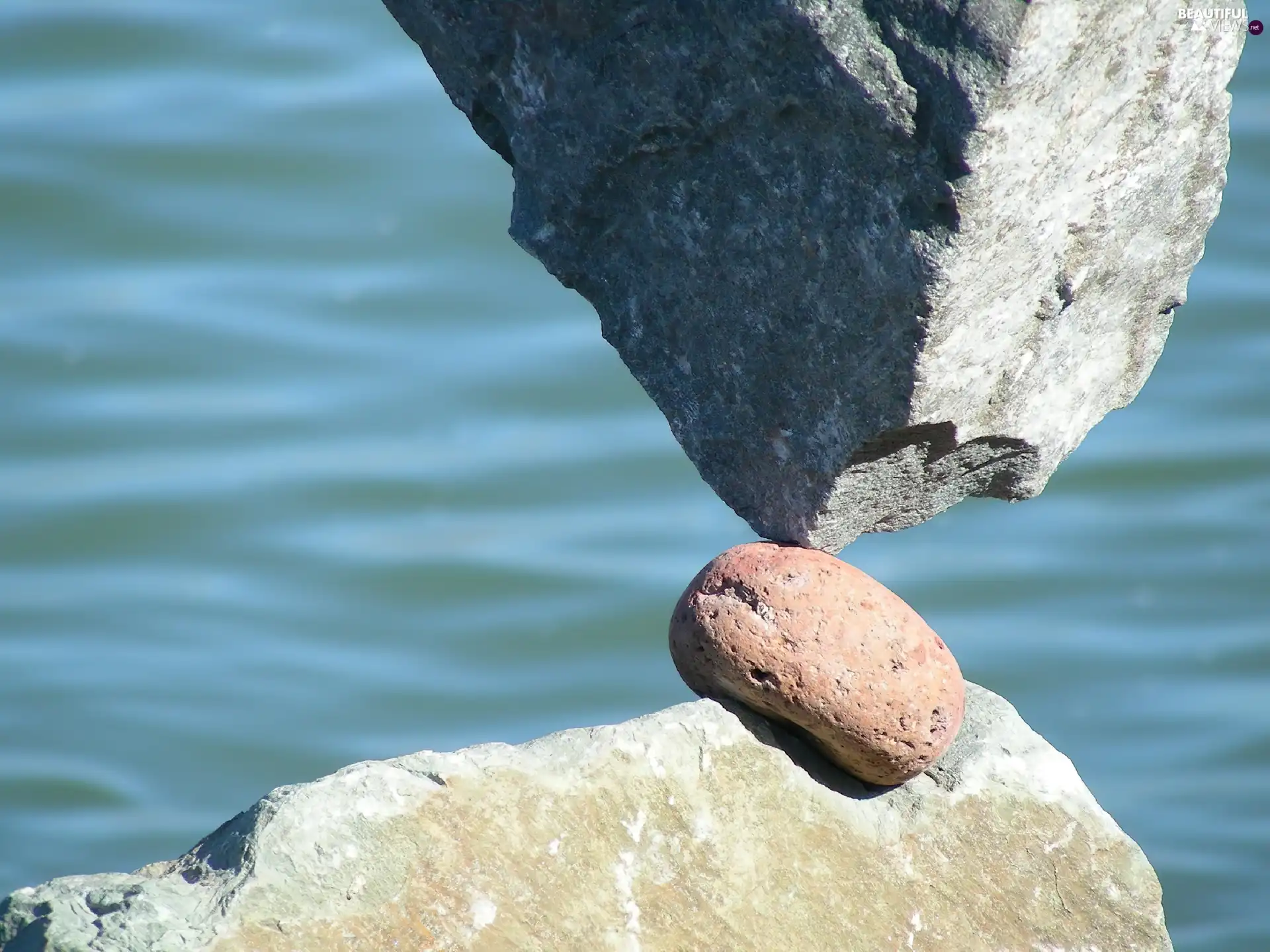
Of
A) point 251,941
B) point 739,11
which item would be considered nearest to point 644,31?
point 739,11

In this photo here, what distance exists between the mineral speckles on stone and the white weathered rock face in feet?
0.28

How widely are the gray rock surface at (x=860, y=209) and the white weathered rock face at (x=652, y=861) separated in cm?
39

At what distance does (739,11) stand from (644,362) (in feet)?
1.84

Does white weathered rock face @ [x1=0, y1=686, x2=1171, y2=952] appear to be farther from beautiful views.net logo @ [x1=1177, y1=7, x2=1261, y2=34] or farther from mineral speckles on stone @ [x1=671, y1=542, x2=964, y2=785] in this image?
beautiful views.net logo @ [x1=1177, y1=7, x2=1261, y2=34]

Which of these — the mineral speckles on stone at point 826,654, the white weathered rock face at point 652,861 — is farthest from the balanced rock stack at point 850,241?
the white weathered rock face at point 652,861

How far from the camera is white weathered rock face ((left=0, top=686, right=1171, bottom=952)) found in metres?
1.86

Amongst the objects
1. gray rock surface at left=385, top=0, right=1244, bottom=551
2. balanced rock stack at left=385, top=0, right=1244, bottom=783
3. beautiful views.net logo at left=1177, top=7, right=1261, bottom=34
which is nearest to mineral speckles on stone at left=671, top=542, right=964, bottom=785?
balanced rock stack at left=385, top=0, right=1244, bottom=783

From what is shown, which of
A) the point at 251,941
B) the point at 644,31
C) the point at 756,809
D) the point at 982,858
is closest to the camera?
the point at 251,941

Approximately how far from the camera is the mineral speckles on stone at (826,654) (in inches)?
85.0

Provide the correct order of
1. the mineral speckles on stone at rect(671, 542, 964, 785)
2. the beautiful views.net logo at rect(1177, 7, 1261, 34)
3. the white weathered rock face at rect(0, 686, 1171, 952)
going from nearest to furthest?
the white weathered rock face at rect(0, 686, 1171, 952)
the beautiful views.net logo at rect(1177, 7, 1261, 34)
the mineral speckles on stone at rect(671, 542, 964, 785)

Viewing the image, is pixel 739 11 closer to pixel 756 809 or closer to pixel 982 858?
pixel 756 809

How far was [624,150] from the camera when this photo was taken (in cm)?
213

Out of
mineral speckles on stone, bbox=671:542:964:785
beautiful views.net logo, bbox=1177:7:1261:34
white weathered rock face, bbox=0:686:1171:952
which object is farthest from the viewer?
mineral speckles on stone, bbox=671:542:964:785

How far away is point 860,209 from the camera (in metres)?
1.97
